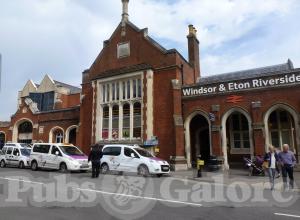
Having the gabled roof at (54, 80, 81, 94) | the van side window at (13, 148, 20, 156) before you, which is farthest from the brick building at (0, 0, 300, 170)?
the gabled roof at (54, 80, 81, 94)

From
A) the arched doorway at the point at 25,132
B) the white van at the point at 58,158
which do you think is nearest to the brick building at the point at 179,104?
the white van at the point at 58,158

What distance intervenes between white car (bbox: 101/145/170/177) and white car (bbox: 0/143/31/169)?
7.26m

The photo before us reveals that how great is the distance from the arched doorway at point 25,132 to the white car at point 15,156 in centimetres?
948

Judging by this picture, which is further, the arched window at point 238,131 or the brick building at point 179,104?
the arched window at point 238,131

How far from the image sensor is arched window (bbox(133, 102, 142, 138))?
24.0 meters

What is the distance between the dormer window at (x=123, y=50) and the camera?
26.1 meters

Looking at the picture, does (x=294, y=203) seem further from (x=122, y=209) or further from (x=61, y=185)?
(x=61, y=185)

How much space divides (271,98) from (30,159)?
16.9 metres

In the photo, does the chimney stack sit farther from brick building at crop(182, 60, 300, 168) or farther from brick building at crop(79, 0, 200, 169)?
brick building at crop(182, 60, 300, 168)

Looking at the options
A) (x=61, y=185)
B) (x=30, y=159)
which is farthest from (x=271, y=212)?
(x=30, y=159)

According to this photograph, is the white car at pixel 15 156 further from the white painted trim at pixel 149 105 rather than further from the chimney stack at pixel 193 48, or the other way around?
the chimney stack at pixel 193 48

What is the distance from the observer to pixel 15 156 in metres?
22.7

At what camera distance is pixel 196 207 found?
8312 mm

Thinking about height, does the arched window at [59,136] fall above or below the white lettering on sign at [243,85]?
below
